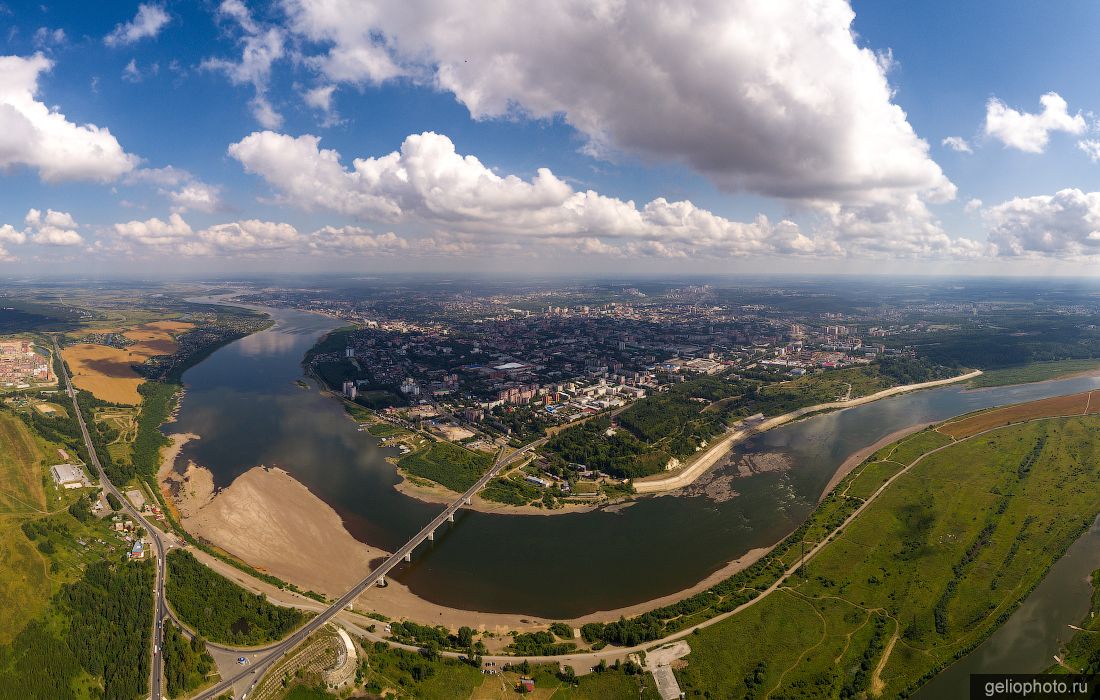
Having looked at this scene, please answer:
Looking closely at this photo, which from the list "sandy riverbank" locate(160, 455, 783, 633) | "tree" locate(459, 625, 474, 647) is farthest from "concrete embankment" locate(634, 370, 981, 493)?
"tree" locate(459, 625, 474, 647)

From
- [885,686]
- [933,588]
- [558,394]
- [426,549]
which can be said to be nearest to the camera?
[885,686]

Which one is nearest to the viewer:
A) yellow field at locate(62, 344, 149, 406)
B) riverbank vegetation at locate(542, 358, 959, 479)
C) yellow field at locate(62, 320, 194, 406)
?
riverbank vegetation at locate(542, 358, 959, 479)

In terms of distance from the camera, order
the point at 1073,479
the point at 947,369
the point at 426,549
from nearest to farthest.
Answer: the point at 426,549 → the point at 1073,479 → the point at 947,369

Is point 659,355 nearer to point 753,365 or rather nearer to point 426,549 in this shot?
point 753,365

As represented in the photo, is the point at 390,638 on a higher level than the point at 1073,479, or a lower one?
lower

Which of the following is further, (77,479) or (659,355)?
(659,355)

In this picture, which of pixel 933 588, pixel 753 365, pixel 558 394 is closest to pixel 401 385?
pixel 558 394

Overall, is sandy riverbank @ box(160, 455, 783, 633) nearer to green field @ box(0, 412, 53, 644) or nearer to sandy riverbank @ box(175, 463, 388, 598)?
sandy riverbank @ box(175, 463, 388, 598)
